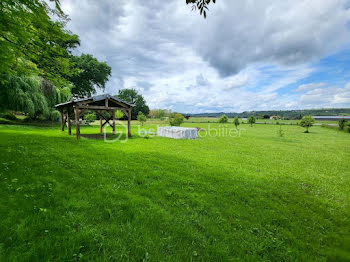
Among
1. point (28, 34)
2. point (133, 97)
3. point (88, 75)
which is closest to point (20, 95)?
point (28, 34)

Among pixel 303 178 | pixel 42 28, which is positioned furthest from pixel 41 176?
pixel 303 178

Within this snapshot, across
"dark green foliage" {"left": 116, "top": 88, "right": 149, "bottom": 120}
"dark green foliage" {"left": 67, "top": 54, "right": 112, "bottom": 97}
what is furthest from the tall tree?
"dark green foliage" {"left": 116, "top": 88, "right": 149, "bottom": 120}

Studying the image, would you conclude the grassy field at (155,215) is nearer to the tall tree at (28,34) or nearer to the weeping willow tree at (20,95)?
the tall tree at (28,34)

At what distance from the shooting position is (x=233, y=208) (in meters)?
4.35

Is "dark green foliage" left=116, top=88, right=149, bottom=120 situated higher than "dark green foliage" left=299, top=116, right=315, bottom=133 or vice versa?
"dark green foliage" left=116, top=88, right=149, bottom=120

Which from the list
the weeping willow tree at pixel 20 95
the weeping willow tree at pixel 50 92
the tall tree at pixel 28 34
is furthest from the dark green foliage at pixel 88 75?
the tall tree at pixel 28 34

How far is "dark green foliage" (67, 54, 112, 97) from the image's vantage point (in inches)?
1463

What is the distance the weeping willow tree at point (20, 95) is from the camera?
1752 centimetres

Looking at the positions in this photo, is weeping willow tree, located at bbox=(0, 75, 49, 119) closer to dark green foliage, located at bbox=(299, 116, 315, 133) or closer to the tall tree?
the tall tree

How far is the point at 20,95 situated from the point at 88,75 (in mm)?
23265

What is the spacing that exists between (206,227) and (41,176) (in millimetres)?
5106

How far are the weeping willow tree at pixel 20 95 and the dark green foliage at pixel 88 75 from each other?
62.4 ft

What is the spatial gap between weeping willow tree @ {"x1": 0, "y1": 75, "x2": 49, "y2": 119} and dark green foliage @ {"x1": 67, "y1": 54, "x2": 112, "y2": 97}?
1901 centimetres

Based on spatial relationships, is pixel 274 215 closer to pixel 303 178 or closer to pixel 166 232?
pixel 166 232
